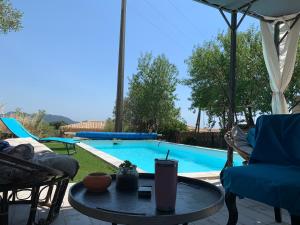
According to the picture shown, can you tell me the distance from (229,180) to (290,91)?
1109 centimetres

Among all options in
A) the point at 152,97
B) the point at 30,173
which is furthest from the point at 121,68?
the point at 30,173

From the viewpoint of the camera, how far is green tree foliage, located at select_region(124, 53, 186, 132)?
1685 cm

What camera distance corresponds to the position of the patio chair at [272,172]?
75.5 inches

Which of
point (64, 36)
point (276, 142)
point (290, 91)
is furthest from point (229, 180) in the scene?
point (64, 36)

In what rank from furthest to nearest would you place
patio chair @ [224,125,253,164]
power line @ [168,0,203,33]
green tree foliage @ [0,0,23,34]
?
1. power line @ [168,0,203,33]
2. green tree foliage @ [0,0,23,34]
3. patio chair @ [224,125,253,164]

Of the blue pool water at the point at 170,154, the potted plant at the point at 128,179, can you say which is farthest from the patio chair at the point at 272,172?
the blue pool water at the point at 170,154

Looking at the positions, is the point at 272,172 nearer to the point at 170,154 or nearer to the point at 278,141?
→ the point at 278,141

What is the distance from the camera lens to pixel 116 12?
16.3 meters

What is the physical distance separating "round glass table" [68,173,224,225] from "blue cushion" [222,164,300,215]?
Result: 365 millimetres

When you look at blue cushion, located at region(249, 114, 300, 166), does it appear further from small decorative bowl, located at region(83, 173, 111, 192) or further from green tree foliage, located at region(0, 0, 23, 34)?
green tree foliage, located at region(0, 0, 23, 34)

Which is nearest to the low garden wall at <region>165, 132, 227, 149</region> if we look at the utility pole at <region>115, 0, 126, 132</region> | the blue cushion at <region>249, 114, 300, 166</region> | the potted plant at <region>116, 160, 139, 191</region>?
the utility pole at <region>115, 0, 126, 132</region>

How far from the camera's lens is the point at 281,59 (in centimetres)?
573

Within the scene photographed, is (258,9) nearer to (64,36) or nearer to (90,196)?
(90,196)

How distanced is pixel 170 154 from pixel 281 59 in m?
5.90
